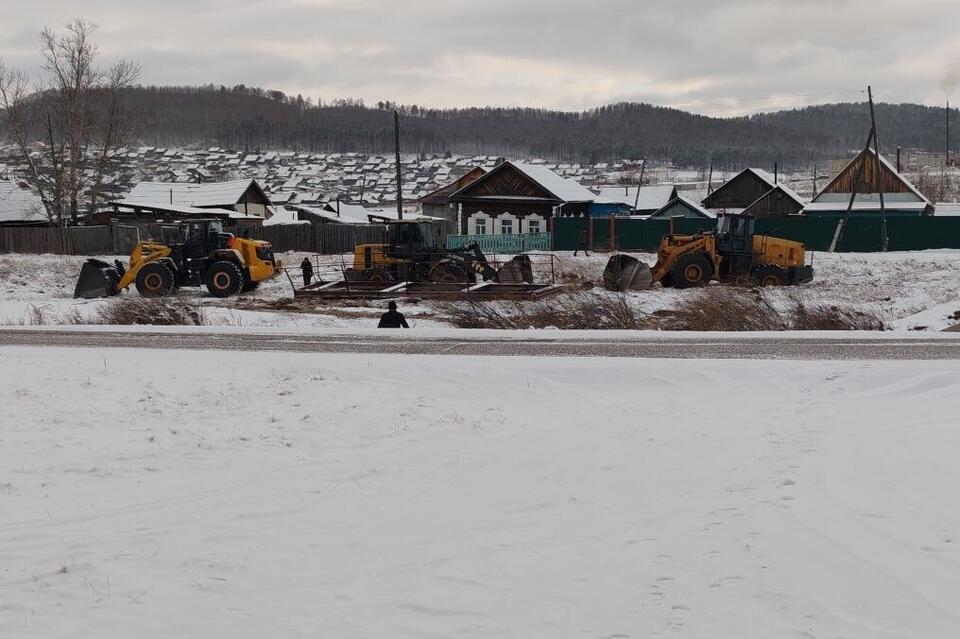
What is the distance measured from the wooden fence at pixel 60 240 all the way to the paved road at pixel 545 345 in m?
32.7

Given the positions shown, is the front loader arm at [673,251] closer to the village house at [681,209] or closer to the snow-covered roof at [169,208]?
the snow-covered roof at [169,208]

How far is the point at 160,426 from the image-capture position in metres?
9.98

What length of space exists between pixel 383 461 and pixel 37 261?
35173 millimetres

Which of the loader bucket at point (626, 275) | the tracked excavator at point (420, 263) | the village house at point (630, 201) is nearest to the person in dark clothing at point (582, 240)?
the tracked excavator at point (420, 263)

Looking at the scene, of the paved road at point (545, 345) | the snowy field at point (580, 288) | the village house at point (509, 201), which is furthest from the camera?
the village house at point (509, 201)

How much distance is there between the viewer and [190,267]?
3052 centimetres

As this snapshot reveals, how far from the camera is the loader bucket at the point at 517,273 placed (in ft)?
96.6

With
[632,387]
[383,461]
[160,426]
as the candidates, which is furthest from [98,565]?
[632,387]

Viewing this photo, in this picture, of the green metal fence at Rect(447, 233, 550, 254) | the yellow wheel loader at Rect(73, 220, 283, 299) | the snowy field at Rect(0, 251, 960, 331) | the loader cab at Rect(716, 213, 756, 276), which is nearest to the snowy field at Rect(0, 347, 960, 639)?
the snowy field at Rect(0, 251, 960, 331)

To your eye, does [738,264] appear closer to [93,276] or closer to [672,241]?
[672,241]

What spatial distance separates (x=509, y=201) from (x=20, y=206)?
2840cm

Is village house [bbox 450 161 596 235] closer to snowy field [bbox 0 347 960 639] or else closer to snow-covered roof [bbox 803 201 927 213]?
snow-covered roof [bbox 803 201 927 213]

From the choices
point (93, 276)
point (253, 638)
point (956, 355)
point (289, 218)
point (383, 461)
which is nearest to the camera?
point (253, 638)

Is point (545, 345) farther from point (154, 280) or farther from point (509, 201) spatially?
point (509, 201)
